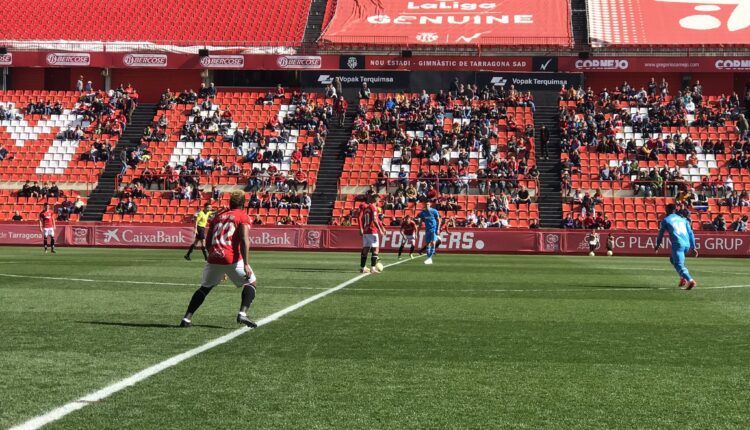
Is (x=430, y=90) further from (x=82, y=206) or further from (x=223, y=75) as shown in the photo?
(x=82, y=206)

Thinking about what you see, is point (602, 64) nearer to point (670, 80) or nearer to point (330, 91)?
point (670, 80)

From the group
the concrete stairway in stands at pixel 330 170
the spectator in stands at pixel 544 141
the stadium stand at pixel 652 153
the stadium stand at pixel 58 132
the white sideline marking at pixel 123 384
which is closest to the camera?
the white sideline marking at pixel 123 384

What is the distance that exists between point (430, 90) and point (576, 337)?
44041 mm

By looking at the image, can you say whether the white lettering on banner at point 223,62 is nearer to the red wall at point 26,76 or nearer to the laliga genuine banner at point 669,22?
the red wall at point 26,76

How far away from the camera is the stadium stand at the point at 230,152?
45406 millimetres

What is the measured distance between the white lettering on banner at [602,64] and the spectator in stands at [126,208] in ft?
88.8

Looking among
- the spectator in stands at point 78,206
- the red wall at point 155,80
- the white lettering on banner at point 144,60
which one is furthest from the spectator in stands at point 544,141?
the white lettering on banner at point 144,60

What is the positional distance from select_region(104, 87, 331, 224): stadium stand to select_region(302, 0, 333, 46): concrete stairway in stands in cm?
636

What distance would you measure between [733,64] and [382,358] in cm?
5042

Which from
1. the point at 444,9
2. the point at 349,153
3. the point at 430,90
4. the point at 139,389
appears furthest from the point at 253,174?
the point at 139,389

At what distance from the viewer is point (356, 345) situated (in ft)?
32.8

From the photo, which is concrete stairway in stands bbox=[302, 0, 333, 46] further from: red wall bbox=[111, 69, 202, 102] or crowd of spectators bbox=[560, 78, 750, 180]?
crowd of spectators bbox=[560, 78, 750, 180]

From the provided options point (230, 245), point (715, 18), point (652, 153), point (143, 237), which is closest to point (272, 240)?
point (143, 237)

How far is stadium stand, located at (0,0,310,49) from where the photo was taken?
6172 cm
